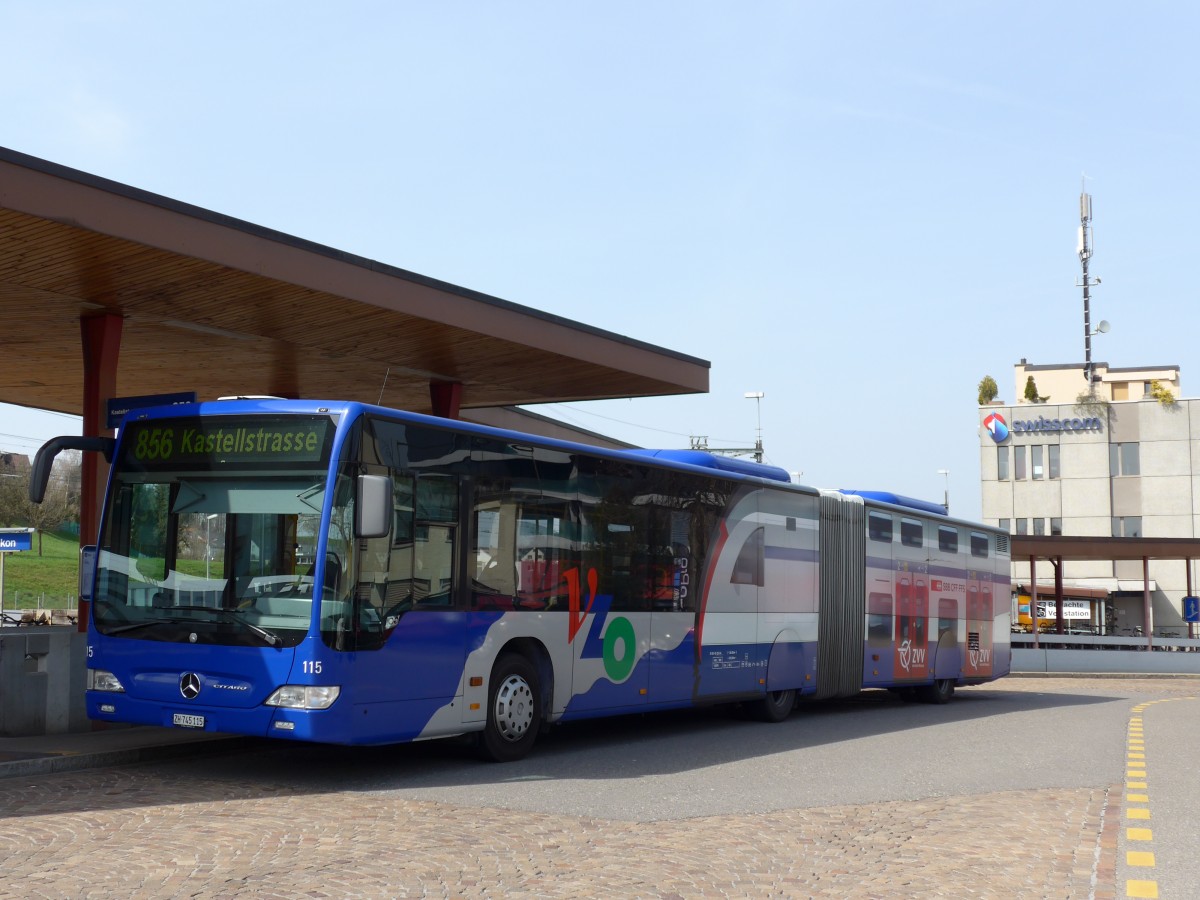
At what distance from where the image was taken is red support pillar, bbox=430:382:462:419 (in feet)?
70.1

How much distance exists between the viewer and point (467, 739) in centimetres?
1226

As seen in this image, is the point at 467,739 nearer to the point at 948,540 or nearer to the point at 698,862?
the point at 698,862

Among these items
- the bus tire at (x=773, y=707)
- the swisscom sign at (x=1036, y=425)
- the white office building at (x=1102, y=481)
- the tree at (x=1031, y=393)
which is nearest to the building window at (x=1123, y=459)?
the white office building at (x=1102, y=481)

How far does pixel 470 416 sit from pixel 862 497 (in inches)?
351

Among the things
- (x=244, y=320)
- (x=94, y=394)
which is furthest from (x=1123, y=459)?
(x=94, y=394)

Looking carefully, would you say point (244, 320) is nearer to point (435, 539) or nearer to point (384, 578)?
point (435, 539)

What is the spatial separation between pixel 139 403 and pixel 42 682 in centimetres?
275

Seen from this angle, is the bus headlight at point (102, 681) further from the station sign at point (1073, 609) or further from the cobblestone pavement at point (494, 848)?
the station sign at point (1073, 609)

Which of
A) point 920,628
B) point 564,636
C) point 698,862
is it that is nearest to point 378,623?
point 564,636

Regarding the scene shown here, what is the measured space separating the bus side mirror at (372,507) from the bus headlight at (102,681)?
2635 mm

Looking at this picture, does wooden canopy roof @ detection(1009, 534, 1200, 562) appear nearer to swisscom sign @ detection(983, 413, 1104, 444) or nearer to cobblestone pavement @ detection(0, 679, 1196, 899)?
swisscom sign @ detection(983, 413, 1104, 444)

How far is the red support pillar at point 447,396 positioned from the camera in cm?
2138

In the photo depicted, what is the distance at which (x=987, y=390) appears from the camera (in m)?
77.6

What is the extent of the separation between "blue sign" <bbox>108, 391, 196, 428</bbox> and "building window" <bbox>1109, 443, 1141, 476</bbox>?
67.2m
